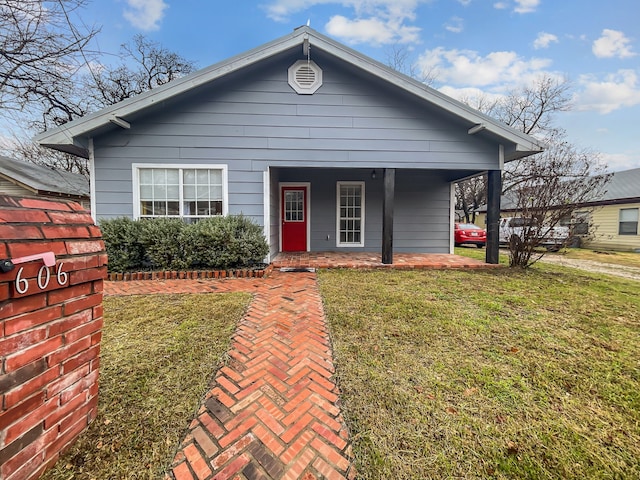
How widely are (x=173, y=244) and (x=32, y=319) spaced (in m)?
4.31

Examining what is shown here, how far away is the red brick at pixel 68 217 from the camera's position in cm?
138

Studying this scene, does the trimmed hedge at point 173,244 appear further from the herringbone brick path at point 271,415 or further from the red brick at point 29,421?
the red brick at point 29,421

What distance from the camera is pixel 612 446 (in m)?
1.54

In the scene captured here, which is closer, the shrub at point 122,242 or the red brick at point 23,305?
the red brick at point 23,305

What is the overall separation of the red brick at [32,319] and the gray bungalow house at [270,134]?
4811mm

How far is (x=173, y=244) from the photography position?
207 inches

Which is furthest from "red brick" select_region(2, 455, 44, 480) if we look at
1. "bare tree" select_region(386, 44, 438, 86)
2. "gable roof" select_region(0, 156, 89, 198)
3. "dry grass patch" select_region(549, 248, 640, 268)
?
"bare tree" select_region(386, 44, 438, 86)

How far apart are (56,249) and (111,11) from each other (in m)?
6.71

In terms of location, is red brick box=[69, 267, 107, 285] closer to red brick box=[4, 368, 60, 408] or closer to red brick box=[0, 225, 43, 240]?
red brick box=[0, 225, 43, 240]

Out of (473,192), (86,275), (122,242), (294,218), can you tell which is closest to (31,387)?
(86,275)

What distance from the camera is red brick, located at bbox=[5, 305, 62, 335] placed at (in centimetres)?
114

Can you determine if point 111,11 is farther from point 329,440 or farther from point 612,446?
point 612,446

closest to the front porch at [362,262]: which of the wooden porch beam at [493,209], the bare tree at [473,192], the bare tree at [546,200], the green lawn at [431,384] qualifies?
the wooden porch beam at [493,209]

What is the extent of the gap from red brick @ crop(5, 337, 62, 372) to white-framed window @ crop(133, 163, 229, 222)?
4.87 meters
